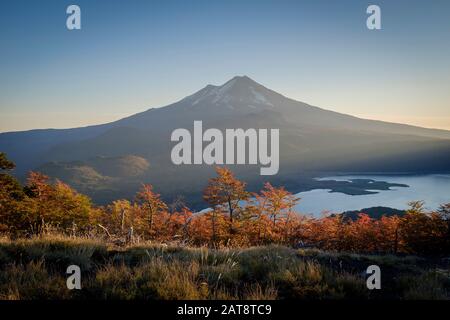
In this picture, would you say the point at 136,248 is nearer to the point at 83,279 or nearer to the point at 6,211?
the point at 83,279

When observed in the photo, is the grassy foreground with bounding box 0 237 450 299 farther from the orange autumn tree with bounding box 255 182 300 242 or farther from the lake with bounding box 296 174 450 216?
the lake with bounding box 296 174 450 216

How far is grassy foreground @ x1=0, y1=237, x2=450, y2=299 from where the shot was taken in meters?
4.39

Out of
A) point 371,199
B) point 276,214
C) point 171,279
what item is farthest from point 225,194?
point 371,199

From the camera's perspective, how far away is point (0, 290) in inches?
168

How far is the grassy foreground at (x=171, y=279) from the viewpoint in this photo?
4387mm

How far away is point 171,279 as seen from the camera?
15.2 ft

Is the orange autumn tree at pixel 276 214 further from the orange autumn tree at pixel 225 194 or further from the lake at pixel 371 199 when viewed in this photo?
the lake at pixel 371 199

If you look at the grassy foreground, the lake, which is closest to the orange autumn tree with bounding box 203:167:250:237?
the grassy foreground

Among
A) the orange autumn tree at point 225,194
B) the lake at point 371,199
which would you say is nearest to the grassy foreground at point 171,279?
the orange autumn tree at point 225,194

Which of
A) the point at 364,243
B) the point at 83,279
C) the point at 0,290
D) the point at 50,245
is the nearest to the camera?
the point at 0,290

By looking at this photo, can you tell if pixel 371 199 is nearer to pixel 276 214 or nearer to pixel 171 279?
pixel 276 214
